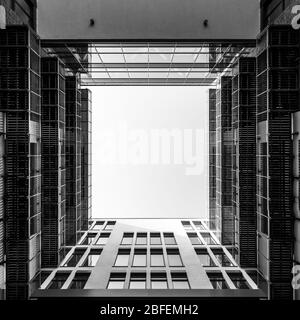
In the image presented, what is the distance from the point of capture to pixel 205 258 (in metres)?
26.2

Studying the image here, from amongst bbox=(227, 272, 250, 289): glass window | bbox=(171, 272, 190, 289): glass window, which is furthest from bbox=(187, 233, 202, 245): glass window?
bbox=(171, 272, 190, 289): glass window

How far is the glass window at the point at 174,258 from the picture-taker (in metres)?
24.6

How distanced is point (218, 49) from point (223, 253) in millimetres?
17388

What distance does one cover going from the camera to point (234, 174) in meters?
25.8

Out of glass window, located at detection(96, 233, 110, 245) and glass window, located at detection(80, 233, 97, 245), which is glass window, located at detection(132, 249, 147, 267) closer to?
glass window, located at detection(96, 233, 110, 245)

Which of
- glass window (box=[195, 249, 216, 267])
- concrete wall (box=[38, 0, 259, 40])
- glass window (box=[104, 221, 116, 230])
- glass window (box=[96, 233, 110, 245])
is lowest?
glass window (box=[195, 249, 216, 267])

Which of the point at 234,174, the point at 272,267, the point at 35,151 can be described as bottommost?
the point at 272,267

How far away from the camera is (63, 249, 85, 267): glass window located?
81.7 ft

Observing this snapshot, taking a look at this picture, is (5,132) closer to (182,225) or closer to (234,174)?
(234,174)

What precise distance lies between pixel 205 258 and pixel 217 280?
3.76m

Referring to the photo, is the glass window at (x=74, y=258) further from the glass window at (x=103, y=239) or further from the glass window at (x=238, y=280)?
the glass window at (x=238, y=280)

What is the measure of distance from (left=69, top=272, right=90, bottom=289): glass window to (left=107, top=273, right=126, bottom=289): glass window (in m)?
1.89

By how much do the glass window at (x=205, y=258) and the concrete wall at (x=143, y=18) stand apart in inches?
Result: 699

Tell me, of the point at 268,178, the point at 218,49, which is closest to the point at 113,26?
the point at 218,49
